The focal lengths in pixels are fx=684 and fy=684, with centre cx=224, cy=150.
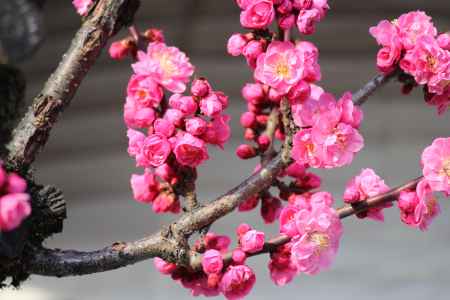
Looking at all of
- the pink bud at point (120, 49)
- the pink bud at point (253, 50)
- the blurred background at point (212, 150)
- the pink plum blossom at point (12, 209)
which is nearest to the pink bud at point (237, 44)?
the pink bud at point (253, 50)

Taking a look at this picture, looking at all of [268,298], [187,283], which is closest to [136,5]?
[187,283]

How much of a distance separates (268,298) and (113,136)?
48 centimetres

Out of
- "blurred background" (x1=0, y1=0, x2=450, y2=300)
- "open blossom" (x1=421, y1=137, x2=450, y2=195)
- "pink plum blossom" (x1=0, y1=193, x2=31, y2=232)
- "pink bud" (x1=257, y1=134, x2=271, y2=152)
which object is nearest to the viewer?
"pink plum blossom" (x1=0, y1=193, x2=31, y2=232)

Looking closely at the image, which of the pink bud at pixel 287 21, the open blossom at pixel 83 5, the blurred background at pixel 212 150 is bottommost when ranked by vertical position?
the blurred background at pixel 212 150

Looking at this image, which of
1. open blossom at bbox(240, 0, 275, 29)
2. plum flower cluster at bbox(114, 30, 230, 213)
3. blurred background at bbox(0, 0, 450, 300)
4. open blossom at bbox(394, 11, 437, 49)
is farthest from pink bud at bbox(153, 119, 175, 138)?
blurred background at bbox(0, 0, 450, 300)

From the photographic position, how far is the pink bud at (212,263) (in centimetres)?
53

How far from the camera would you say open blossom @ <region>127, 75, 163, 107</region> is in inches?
23.2

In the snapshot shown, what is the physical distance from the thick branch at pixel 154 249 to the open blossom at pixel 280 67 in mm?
38

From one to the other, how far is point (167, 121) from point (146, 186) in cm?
9

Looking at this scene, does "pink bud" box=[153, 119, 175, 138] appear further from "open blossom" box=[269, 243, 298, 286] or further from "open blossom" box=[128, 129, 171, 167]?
"open blossom" box=[269, 243, 298, 286]

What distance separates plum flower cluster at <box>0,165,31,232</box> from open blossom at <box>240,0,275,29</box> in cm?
23

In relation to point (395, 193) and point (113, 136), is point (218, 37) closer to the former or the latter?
point (113, 136)

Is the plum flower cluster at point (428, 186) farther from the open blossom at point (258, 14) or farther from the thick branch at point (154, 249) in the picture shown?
the open blossom at point (258, 14)

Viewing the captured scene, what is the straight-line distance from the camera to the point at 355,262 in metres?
1.29
